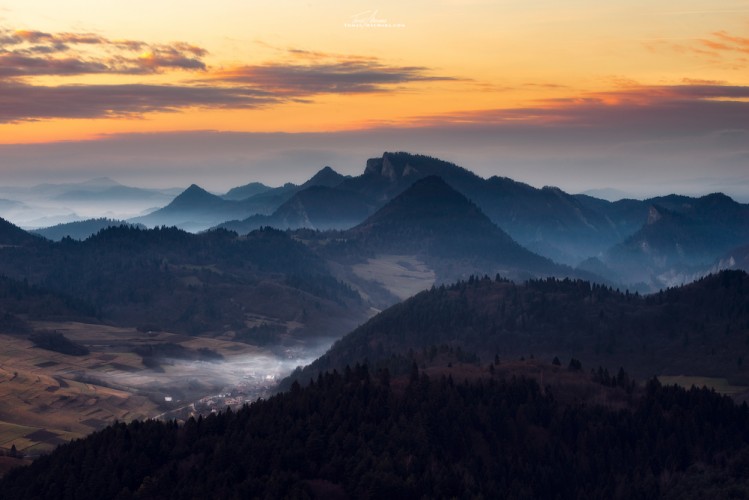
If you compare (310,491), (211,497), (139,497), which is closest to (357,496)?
(310,491)

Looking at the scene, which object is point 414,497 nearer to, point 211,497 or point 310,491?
point 310,491

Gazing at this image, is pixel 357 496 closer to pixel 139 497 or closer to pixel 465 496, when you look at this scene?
pixel 465 496

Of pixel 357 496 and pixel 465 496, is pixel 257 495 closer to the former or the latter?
pixel 357 496

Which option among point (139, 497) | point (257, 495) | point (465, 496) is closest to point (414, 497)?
point (465, 496)

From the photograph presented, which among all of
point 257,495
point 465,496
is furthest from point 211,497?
point 465,496

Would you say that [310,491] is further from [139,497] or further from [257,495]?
[139,497]

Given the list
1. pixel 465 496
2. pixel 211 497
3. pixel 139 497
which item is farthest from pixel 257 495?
pixel 465 496
